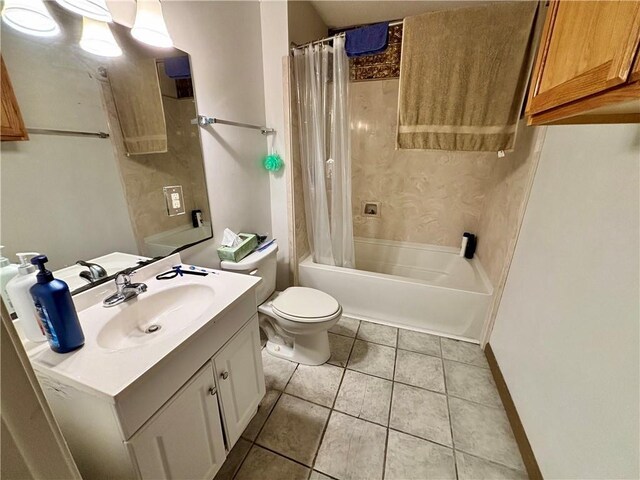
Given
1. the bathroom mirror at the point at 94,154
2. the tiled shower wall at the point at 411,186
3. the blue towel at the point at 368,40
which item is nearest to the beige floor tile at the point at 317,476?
the bathroom mirror at the point at 94,154

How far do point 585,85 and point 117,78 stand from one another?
1474 millimetres

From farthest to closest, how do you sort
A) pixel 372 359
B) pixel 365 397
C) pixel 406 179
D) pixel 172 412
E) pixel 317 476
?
1. pixel 406 179
2. pixel 372 359
3. pixel 365 397
4. pixel 317 476
5. pixel 172 412

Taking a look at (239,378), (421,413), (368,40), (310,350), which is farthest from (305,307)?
(368,40)

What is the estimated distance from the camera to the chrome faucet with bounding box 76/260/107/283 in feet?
3.03

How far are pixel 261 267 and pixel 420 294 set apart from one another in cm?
114

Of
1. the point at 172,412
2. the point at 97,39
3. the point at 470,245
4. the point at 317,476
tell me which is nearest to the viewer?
the point at 172,412

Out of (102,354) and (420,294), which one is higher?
(102,354)

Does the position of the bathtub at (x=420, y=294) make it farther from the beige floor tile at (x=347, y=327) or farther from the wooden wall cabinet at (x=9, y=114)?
the wooden wall cabinet at (x=9, y=114)

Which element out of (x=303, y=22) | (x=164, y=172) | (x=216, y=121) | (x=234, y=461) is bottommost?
(x=234, y=461)

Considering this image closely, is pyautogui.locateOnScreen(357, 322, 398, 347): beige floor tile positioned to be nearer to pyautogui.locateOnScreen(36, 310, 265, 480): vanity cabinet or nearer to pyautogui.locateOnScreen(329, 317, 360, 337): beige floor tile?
pyautogui.locateOnScreen(329, 317, 360, 337): beige floor tile

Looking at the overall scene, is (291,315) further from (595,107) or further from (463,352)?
(595,107)

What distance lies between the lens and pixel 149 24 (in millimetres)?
982

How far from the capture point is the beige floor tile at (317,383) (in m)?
1.48

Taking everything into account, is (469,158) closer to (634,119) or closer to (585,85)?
Result: (634,119)
